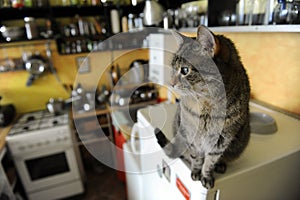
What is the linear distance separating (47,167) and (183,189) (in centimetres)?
165

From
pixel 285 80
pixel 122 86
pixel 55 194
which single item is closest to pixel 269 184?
pixel 285 80

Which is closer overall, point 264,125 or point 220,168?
point 220,168

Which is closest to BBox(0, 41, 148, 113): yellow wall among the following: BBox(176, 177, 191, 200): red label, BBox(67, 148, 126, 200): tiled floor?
BBox(67, 148, 126, 200): tiled floor

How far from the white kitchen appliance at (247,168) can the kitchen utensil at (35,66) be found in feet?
5.74

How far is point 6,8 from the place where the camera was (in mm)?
1803

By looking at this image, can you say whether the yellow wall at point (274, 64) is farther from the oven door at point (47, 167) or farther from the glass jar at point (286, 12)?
the oven door at point (47, 167)

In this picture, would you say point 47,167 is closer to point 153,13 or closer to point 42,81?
point 42,81

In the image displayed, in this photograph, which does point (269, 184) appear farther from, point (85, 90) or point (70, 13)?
point (70, 13)

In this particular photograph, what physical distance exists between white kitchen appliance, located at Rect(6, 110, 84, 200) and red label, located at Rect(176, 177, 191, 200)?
1421mm

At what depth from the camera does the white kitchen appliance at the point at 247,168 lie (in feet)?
2.04

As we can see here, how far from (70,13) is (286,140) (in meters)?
2.32

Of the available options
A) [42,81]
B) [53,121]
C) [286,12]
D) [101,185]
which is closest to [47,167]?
[53,121]

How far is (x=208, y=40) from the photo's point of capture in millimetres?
434

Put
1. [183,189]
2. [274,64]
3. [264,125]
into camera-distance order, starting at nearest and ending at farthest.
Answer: [183,189]
[264,125]
[274,64]
